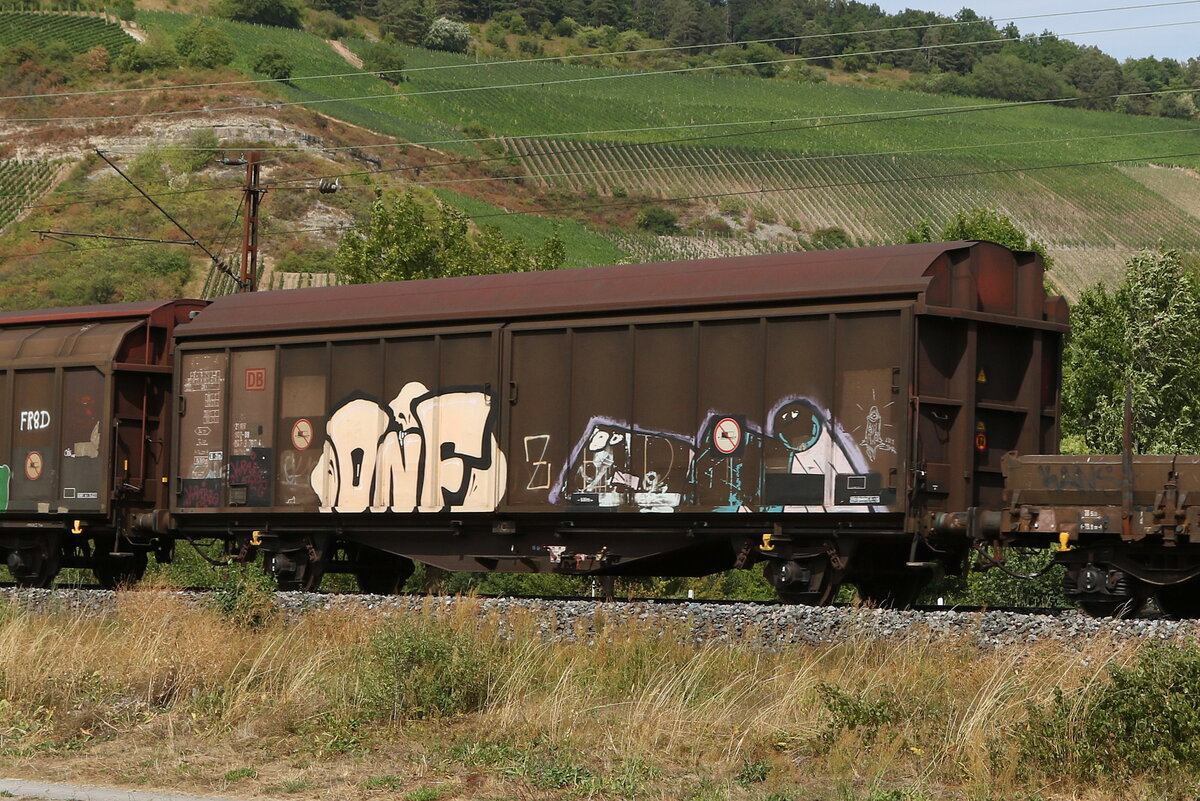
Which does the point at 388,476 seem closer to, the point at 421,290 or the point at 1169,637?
the point at 421,290

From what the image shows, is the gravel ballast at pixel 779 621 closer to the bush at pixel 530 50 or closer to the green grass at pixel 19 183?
the green grass at pixel 19 183

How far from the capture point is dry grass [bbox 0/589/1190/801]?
873 centimetres

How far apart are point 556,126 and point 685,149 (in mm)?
14392

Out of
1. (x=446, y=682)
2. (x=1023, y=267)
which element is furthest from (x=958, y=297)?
(x=446, y=682)

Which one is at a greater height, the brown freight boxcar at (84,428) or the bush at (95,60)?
the bush at (95,60)

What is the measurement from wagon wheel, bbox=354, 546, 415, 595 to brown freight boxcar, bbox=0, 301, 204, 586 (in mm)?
2587

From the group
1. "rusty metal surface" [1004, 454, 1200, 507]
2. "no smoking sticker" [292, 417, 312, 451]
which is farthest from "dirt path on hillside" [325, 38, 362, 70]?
"rusty metal surface" [1004, 454, 1200, 507]

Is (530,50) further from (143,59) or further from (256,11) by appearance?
(143,59)

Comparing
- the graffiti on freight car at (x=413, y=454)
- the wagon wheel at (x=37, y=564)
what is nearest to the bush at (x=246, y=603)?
the graffiti on freight car at (x=413, y=454)

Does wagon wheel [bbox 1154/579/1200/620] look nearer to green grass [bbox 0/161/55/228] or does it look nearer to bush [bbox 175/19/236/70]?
green grass [bbox 0/161/55/228]

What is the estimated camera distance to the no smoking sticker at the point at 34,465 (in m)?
18.3

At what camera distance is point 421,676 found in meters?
10.7

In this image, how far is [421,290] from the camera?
16.3 meters

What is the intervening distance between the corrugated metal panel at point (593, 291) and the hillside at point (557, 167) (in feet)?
176
